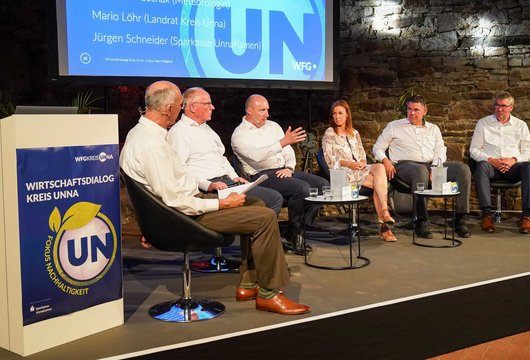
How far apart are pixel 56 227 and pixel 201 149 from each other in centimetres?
156

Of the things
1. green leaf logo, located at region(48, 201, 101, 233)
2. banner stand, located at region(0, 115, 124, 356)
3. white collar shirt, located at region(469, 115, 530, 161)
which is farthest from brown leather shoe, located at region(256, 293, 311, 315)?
white collar shirt, located at region(469, 115, 530, 161)

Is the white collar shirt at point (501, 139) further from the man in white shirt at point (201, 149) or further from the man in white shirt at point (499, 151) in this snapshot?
the man in white shirt at point (201, 149)

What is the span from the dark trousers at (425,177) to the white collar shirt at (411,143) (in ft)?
0.54

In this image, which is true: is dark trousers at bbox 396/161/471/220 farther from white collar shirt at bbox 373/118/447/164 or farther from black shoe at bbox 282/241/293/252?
black shoe at bbox 282/241/293/252

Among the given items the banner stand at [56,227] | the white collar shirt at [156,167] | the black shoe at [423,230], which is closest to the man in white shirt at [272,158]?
the black shoe at [423,230]

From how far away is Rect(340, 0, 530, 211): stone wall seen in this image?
6.16m

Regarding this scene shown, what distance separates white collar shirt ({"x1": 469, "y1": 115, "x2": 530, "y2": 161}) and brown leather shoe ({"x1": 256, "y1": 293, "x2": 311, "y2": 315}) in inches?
122

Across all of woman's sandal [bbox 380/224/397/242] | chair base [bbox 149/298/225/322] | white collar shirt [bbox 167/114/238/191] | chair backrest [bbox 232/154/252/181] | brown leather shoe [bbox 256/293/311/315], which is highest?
white collar shirt [bbox 167/114/238/191]

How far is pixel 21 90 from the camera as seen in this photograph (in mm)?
5324

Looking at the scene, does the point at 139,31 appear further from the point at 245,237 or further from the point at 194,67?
the point at 245,237

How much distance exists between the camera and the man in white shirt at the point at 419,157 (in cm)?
495

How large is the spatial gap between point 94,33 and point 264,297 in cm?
282

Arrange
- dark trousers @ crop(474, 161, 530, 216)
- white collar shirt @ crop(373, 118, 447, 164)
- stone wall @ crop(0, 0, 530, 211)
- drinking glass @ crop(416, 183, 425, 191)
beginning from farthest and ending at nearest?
stone wall @ crop(0, 0, 530, 211)
white collar shirt @ crop(373, 118, 447, 164)
dark trousers @ crop(474, 161, 530, 216)
drinking glass @ crop(416, 183, 425, 191)

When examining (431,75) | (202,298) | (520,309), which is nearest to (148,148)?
(202,298)
